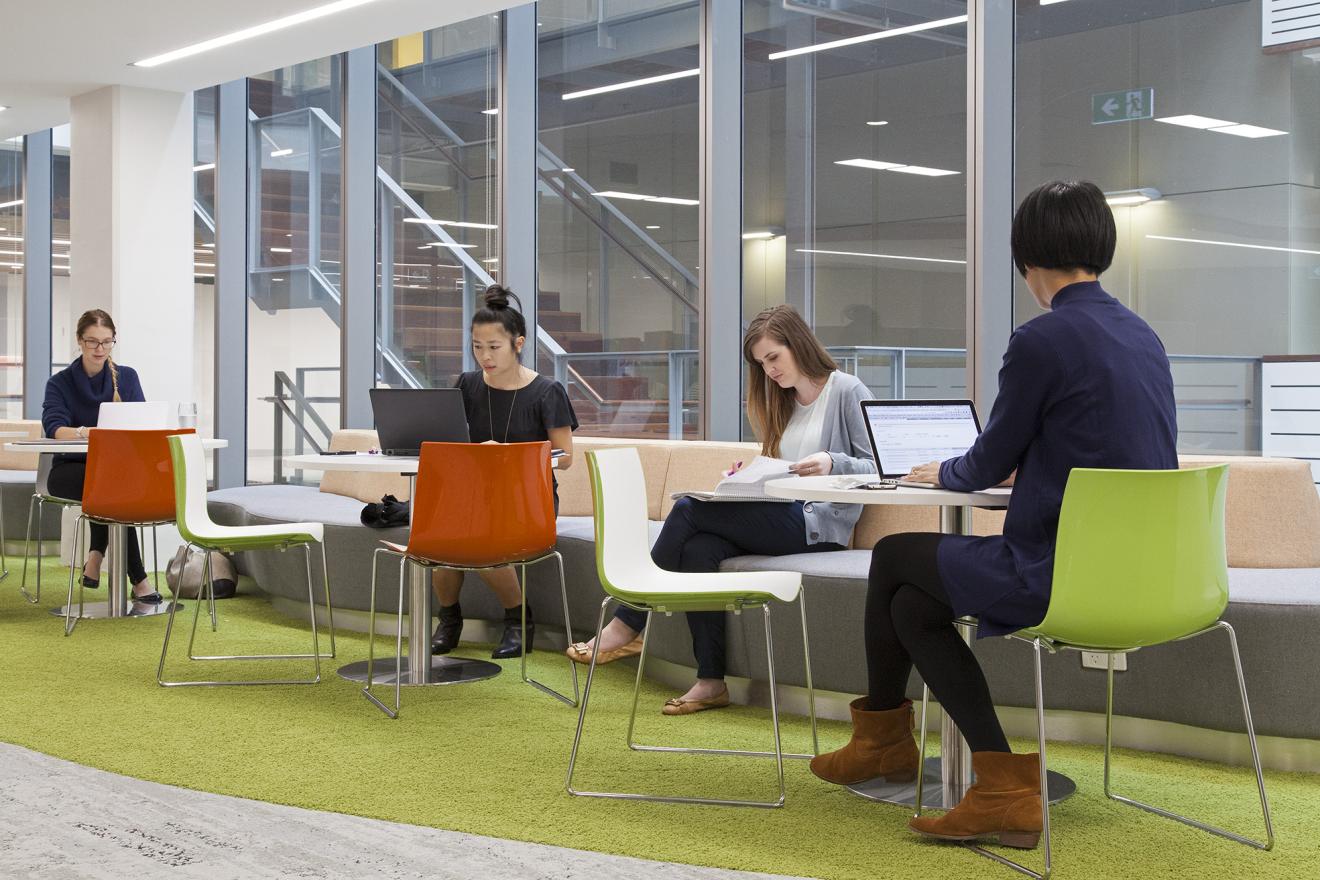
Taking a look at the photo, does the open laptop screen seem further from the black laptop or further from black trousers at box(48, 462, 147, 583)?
black trousers at box(48, 462, 147, 583)

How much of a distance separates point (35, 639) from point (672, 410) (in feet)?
9.88

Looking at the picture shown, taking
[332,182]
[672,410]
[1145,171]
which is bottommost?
[672,410]

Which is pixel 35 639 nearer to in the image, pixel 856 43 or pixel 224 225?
pixel 224 225

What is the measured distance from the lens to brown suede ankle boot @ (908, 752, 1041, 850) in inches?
114

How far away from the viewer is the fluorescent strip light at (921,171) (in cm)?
538

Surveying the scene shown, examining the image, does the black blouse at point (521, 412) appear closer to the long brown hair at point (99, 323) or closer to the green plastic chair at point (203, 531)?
the green plastic chair at point (203, 531)

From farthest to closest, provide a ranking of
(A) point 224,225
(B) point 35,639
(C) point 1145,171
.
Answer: (A) point 224,225
(B) point 35,639
(C) point 1145,171

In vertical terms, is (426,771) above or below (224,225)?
below

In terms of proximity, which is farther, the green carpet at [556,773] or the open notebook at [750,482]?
the open notebook at [750,482]

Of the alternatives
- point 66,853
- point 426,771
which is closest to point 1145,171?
point 426,771

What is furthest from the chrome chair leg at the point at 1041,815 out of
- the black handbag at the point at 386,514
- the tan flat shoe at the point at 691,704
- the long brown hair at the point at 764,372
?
the black handbag at the point at 386,514

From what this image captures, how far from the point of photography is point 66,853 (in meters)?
2.94

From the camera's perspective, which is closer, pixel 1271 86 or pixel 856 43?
pixel 1271 86

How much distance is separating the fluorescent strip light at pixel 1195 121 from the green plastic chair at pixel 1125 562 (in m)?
2.27
